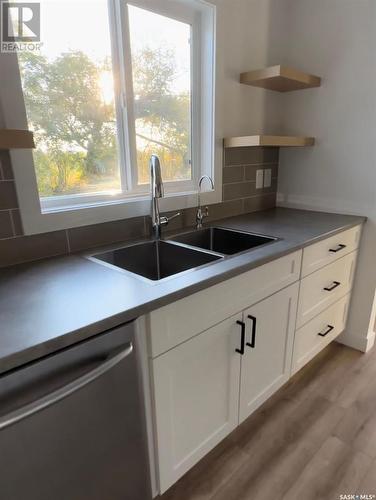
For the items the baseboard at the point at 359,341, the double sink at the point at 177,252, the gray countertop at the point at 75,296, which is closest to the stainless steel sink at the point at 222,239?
the double sink at the point at 177,252

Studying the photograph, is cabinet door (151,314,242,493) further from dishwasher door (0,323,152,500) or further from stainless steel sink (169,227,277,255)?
stainless steel sink (169,227,277,255)

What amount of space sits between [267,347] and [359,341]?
1097mm

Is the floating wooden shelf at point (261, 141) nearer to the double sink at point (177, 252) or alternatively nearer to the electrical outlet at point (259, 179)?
the electrical outlet at point (259, 179)

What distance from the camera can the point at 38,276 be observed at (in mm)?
1067

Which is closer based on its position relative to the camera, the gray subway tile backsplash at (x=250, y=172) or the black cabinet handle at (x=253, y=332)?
the black cabinet handle at (x=253, y=332)

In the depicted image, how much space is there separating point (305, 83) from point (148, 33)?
97 cm

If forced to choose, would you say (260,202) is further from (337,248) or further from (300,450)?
(300,450)

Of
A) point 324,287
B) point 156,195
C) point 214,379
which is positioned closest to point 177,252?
point 156,195

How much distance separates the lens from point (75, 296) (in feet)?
2.98

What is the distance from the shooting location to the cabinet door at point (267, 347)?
130 centimetres

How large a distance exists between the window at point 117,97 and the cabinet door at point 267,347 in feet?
2.70

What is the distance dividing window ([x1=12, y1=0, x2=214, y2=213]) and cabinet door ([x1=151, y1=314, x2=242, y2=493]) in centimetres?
79

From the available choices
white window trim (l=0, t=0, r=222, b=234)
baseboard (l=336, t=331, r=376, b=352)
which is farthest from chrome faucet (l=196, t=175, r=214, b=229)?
baseboard (l=336, t=331, r=376, b=352)

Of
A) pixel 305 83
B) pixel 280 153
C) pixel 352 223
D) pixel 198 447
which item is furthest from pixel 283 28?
pixel 198 447
